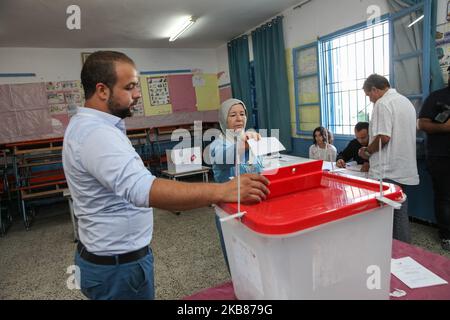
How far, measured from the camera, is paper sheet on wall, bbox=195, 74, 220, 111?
22.0 ft

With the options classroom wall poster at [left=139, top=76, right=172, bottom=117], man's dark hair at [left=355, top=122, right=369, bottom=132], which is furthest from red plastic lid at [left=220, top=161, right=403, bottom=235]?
classroom wall poster at [left=139, top=76, right=172, bottom=117]

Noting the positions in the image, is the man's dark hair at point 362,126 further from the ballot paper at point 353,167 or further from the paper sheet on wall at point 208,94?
the paper sheet on wall at point 208,94

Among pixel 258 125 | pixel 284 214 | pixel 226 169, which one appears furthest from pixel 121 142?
pixel 258 125

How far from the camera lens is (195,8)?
3980mm

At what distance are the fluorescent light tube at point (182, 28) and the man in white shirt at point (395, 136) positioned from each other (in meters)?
2.98

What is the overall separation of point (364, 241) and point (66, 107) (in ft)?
19.7

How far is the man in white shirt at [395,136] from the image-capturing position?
7.34 feet

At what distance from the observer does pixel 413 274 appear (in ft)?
3.08

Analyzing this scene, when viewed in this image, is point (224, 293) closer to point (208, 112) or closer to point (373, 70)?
point (373, 70)

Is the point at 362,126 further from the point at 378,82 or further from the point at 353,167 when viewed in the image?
the point at 378,82

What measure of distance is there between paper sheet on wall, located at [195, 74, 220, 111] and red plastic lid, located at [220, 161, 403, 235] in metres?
6.08

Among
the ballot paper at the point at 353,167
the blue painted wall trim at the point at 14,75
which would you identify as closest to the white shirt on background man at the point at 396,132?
the ballot paper at the point at 353,167

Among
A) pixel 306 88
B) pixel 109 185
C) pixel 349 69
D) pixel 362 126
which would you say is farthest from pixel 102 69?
pixel 306 88

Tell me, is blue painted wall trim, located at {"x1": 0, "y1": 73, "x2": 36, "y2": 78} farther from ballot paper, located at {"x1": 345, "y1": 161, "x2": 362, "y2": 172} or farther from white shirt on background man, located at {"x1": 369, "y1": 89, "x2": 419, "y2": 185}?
white shirt on background man, located at {"x1": 369, "y1": 89, "x2": 419, "y2": 185}
